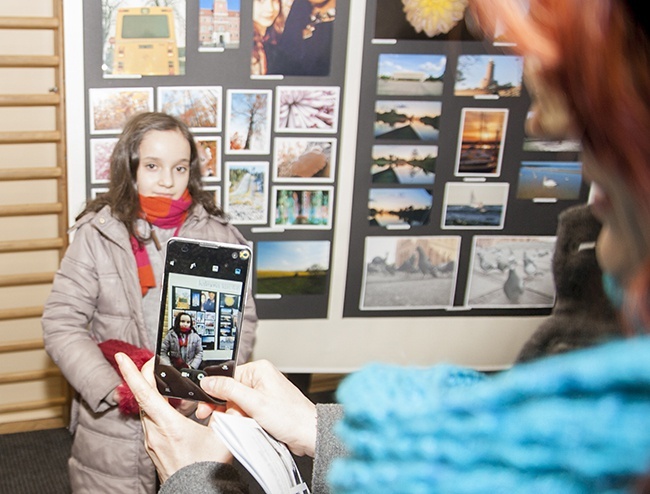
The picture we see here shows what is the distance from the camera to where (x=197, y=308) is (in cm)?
179

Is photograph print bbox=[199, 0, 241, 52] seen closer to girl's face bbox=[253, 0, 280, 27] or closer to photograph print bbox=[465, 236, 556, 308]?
girl's face bbox=[253, 0, 280, 27]

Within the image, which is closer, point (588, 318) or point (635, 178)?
point (635, 178)

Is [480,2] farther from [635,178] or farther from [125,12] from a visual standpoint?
[125,12]

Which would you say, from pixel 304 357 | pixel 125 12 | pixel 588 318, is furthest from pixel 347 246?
pixel 588 318

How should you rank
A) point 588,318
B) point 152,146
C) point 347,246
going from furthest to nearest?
point 347,246
point 152,146
point 588,318

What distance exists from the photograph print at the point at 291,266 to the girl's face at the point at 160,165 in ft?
2.32

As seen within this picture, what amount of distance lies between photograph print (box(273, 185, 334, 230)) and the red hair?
247cm

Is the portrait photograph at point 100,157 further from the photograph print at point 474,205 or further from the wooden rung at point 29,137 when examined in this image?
the photograph print at point 474,205

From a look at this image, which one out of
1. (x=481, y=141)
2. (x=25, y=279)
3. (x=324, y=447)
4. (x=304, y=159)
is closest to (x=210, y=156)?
(x=304, y=159)

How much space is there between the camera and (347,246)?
3.02m

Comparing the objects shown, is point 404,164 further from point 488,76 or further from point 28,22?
point 28,22

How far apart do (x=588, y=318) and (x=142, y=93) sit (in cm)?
226

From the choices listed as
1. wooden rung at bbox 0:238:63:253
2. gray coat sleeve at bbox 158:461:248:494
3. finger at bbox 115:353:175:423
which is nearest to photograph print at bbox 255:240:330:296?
wooden rung at bbox 0:238:63:253

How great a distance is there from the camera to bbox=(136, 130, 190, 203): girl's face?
2268 mm
